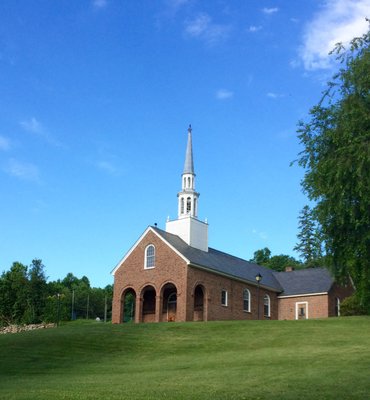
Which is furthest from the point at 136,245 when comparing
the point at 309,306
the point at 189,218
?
the point at 309,306

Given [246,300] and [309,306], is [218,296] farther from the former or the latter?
[309,306]

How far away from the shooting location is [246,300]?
160 feet

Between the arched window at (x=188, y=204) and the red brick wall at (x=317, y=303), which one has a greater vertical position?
the arched window at (x=188, y=204)

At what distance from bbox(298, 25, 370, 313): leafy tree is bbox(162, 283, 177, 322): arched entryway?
17.2 meters

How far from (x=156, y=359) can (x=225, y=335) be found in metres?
6.49

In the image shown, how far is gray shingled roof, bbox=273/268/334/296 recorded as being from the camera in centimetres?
5166

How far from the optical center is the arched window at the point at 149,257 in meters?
45.6

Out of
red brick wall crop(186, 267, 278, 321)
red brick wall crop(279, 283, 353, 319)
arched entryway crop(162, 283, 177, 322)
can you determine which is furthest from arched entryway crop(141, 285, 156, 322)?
red brick wall crop(279, 283, 353, 319)

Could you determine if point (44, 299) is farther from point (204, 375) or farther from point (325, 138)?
point (204, 375)

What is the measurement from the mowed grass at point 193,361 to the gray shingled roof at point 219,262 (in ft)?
33.2

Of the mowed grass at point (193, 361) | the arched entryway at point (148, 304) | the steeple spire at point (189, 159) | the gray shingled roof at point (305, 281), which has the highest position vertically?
the steeple spire at point (189, 159)

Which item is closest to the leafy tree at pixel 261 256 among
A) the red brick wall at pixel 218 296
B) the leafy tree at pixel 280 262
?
the leafy tree at pixel 280 262

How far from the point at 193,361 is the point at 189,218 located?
2549 centimetres

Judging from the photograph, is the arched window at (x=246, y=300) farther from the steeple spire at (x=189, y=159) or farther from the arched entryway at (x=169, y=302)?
the steeple spire at (x=189, y=159)
